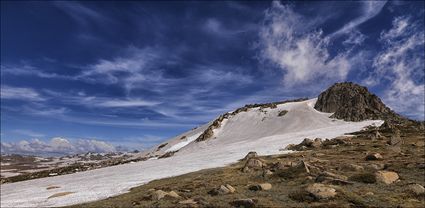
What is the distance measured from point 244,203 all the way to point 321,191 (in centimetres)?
663

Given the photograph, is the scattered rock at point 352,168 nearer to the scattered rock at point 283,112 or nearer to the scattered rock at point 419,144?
the scattered rock at point 419,144

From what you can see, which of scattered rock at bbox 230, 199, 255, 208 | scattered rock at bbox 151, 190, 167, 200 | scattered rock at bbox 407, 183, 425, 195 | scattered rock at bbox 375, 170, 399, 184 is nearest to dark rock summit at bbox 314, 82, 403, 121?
scattered rock at bbox 375, 170, 399, 184

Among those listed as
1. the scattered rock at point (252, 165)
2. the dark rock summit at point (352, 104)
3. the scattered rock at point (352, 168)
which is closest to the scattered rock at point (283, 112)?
the dark rock summit at point (352, 104)

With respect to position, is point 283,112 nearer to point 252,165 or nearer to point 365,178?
point 252,165

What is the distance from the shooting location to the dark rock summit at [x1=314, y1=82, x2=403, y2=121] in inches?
4134

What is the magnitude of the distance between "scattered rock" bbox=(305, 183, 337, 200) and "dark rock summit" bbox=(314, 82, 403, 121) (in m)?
80.1

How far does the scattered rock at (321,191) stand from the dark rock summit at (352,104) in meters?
80.1

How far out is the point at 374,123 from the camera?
313 feet

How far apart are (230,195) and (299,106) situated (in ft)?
302

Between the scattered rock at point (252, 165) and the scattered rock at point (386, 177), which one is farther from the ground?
the scattered rock at point (252, 165)

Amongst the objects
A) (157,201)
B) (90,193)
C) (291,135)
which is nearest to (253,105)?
(291,135)

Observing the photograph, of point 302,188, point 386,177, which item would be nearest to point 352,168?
point 386,177

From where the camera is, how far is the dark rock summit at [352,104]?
344ft

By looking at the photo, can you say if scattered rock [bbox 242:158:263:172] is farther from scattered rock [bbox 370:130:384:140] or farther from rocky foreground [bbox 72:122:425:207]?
scattered rock [bbox 370:130:384:140]
